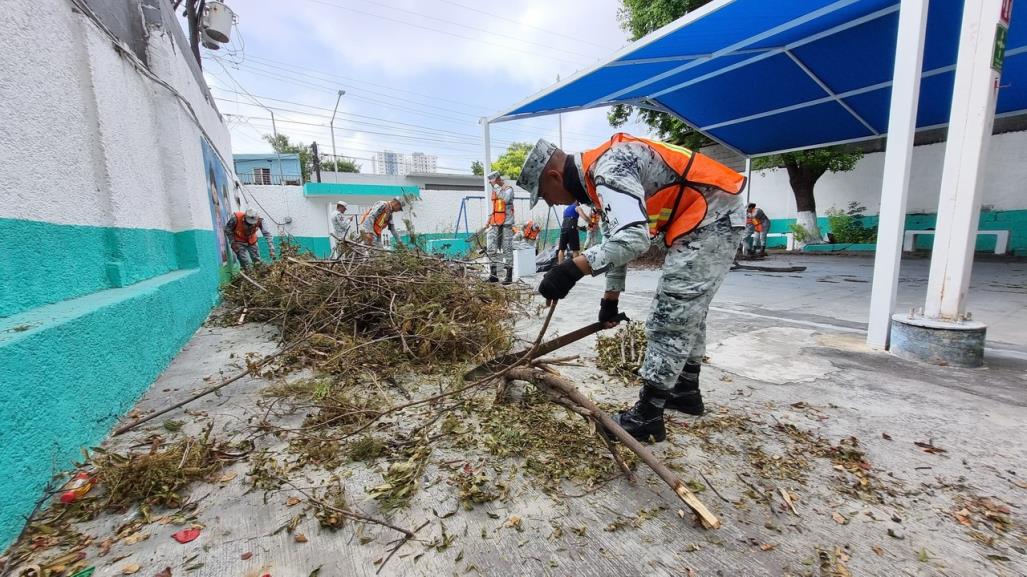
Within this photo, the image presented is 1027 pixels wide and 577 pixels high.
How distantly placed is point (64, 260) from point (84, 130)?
0.96 metres

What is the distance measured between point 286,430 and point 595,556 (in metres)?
1.63

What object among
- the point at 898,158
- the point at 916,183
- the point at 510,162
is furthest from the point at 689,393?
the point at 510,162

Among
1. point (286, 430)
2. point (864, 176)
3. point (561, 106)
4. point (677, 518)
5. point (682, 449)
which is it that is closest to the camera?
point (677, 518)

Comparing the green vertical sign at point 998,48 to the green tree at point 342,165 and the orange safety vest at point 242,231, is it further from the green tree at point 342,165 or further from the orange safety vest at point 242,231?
the green tree at point 342,165

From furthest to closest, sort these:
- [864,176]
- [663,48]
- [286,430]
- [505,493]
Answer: [864,176] → [663,48] → [286,430] → [505,493]

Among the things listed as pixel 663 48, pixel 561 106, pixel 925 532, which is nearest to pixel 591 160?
pixel 925 532

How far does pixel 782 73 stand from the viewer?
6.57 meters

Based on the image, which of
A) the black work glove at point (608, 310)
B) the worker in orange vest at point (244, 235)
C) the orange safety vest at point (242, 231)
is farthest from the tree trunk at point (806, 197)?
the orange safety vest at point (242, 231)

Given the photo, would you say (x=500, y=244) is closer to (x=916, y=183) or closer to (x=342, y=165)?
(x=916, y=183)

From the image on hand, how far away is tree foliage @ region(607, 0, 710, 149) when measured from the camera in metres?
10.6

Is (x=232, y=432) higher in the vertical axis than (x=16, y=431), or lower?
lower

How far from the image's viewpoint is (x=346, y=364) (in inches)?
117

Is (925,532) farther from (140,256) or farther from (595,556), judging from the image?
(140,256)

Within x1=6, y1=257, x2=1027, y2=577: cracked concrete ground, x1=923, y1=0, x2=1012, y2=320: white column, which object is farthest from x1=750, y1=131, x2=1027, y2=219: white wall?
x1=6, y1=257, x2=1027, y2=577: cracked concrete ground
